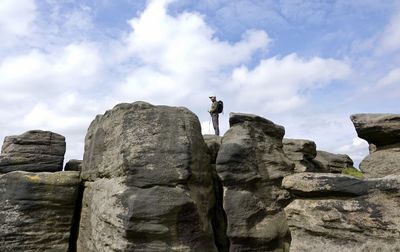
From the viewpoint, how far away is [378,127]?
42.3 ft

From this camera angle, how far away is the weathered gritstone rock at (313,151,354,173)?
19406 millimetres

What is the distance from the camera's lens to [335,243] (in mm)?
10422

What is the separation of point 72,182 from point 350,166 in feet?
44.5

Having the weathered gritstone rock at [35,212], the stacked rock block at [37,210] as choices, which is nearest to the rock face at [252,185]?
the stacked rock block at [37,210]

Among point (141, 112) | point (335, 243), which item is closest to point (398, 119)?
point (335, 243)

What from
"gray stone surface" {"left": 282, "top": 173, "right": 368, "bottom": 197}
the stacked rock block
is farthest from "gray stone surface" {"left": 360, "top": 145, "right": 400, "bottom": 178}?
the stacked rock block

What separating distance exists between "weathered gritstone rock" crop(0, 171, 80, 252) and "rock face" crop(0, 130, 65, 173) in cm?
295

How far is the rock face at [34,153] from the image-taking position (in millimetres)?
16859

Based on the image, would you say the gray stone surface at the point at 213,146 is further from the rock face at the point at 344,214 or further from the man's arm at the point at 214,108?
the man's arm at the point at 214,108

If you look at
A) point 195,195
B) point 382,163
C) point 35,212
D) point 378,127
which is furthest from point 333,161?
point 35,212

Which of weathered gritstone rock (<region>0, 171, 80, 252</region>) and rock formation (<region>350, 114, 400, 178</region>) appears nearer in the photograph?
rock formation (<region>350, 114, 400, 178</region>)

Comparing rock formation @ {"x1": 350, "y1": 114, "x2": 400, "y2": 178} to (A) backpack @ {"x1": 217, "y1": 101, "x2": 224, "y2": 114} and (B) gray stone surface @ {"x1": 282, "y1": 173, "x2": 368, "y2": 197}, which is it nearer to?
(B) gray stone surface @ {"x1": 282, "y1": 173, "x2": 368, "y2": 197}

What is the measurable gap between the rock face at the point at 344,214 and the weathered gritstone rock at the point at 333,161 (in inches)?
300

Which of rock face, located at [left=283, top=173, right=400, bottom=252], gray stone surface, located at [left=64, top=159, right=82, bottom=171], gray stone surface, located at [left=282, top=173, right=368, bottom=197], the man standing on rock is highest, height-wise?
the man standing on rock
